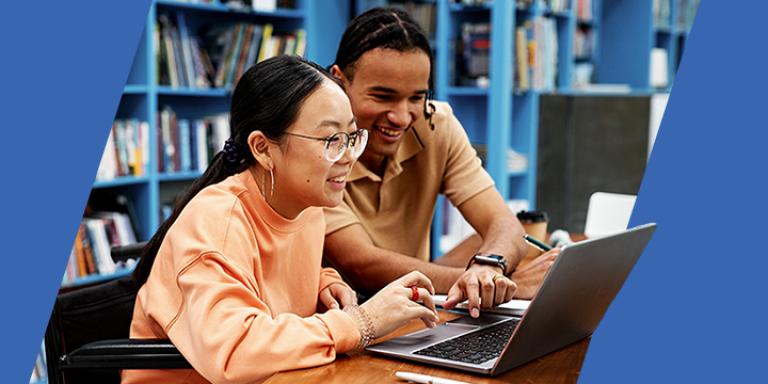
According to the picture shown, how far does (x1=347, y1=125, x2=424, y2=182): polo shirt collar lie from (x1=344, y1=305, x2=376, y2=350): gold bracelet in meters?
0.81

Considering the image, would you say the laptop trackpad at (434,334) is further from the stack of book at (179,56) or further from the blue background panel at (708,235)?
Result: the stack of book at (179,56)

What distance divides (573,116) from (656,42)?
3123 millimetres

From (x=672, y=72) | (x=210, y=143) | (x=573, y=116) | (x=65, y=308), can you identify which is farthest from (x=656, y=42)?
(x=65, y=308)

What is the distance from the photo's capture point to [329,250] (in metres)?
1.96

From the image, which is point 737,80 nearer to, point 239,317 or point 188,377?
point 239,317

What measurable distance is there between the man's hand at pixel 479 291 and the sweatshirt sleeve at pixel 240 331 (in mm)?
314

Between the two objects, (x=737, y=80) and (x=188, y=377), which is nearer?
(x=737, y=80)

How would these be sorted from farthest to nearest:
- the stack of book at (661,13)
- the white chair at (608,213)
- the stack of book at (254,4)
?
the stack of book at (661,13)
the stack of book at (254,4)
the white chair at (608,213)

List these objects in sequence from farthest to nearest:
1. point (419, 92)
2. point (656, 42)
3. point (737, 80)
Answer: point (656, 42) < point (419, 92) < point (737, 80)

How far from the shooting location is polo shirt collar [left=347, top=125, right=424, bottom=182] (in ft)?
6.86

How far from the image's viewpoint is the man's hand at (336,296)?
1.60 meters

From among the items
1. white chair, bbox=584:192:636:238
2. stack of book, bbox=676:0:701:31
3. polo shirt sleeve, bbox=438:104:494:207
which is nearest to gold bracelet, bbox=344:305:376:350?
polo shirt sleeve, bbox=438:104:494:207

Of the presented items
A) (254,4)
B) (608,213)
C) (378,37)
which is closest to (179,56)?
(254,4)

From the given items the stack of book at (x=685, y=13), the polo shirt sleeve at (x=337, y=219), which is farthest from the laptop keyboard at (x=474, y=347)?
the stack of book at (x=685, y=13)
